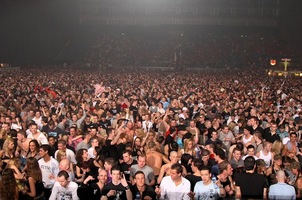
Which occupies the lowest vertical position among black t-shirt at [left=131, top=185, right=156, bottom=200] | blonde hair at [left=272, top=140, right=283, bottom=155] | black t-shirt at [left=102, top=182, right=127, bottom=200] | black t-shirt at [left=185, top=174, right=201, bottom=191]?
blonde hair at [left=272, top=140, right=283, bottom=155]

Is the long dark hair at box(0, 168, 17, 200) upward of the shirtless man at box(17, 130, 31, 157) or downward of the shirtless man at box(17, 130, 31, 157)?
upward

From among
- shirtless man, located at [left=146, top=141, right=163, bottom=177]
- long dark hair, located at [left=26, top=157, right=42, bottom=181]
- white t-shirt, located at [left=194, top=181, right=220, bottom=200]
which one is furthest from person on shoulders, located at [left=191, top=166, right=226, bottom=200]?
long dark hair, located at [left=26, top=157, right=42, bottom=181]

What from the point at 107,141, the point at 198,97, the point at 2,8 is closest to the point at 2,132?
the point at 107,141

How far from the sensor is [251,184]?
5.56 metres

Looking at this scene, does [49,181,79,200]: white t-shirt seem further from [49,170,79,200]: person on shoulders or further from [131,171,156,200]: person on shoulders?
Answer: [131,171,156,200]: person on shoulders

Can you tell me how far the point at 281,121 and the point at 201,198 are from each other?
21.3ft

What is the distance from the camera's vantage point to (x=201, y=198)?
5.38 metres

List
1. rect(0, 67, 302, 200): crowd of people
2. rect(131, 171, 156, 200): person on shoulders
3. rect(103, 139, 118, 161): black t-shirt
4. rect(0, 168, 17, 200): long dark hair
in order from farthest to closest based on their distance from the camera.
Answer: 1. rect(103, 139, 118, 161): black t-shirt
2. rect(131, 171, 156, 200): person on shoulders
3. rect(0, 67, 302, 200): crowd of people
4. rect(0, 168, 17, 200): long dark hair

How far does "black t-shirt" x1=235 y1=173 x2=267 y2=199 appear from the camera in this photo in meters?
5.48

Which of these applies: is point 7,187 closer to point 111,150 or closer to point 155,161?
point 155,161

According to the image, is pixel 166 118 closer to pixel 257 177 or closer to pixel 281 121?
pixel 281 121

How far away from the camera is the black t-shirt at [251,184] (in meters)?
5.48

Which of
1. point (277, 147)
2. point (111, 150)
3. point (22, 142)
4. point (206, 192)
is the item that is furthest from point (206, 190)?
Result: point (22, 142)

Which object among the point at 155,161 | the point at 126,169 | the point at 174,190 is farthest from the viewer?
the point at 155,161
